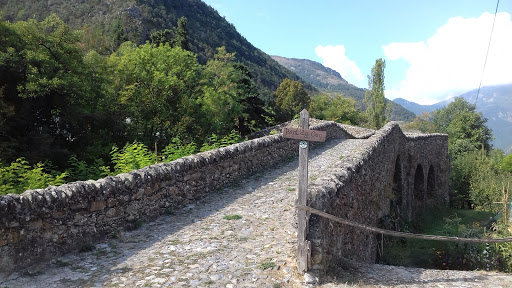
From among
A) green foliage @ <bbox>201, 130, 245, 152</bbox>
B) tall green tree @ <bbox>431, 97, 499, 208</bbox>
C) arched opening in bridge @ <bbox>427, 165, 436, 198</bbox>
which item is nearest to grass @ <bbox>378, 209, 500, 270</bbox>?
green foliage @ <bbox>201, 130, 245, 152</bbox>

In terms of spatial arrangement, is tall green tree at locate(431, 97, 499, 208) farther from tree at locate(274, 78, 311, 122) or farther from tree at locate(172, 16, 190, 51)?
tree at locate(172, 16, 190, 51)

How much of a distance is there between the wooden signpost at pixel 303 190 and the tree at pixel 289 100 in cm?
4137

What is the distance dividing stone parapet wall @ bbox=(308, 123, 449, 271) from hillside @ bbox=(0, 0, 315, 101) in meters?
37.7

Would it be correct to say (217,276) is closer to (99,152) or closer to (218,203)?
(218,203)

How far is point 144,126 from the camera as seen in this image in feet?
62.3

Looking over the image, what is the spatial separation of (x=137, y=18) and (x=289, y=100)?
40873mm

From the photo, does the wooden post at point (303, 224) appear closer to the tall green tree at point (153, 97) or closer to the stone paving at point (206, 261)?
the stone paving at point (206, 261)

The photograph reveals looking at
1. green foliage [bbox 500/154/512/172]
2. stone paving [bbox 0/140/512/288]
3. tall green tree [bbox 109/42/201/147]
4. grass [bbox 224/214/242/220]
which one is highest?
tall green tree [bbox 109/42/201/147]

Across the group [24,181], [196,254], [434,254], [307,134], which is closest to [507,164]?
[434,254]

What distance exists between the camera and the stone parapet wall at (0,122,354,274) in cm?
449

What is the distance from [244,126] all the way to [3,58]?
21398 millimetres

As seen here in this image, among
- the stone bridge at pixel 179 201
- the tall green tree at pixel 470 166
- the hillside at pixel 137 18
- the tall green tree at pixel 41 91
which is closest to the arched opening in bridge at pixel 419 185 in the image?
the tall green tree at pixel 470 166

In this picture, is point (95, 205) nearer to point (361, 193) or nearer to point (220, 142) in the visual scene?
point (361, 193)

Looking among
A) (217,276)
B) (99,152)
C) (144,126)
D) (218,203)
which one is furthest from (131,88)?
(217,276)
